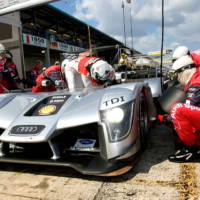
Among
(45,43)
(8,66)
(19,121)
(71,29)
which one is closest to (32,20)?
(45,43)

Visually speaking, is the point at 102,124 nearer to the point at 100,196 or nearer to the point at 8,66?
the point at 100,196

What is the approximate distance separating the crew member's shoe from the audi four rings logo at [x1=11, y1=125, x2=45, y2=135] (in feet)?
4.16

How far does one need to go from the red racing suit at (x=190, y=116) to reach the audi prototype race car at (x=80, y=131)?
1.24ft

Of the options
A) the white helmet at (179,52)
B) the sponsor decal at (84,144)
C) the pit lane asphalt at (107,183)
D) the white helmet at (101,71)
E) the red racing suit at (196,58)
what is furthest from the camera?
the white helmet at (179,52)

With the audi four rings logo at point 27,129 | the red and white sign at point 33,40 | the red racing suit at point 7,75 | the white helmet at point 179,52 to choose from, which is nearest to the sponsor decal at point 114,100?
the audi four rings logo at point 27,129

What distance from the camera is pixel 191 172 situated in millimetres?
1985

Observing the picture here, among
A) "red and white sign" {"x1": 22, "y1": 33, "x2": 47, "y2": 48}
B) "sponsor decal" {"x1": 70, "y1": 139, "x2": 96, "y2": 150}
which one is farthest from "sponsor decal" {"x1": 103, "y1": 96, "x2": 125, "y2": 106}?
"red and white sign" {"x1": 22, "y1": 33, "x2": 47, "y2": 48}

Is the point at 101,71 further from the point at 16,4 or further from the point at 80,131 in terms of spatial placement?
the point at 16,4

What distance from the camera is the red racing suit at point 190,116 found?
2.11m

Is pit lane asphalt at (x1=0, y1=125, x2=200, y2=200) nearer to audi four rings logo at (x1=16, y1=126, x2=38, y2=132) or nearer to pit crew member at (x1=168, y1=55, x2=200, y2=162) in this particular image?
pit crew member at (x1=168, y1=55, x2=200, y2=162)

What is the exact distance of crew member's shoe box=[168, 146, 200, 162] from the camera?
222 cm

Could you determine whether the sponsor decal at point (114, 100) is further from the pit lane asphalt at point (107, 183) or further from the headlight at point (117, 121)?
the pit lane asphalt at point (107, 183)

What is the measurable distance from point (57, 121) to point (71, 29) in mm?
19561

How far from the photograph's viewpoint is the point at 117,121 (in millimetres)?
1953
